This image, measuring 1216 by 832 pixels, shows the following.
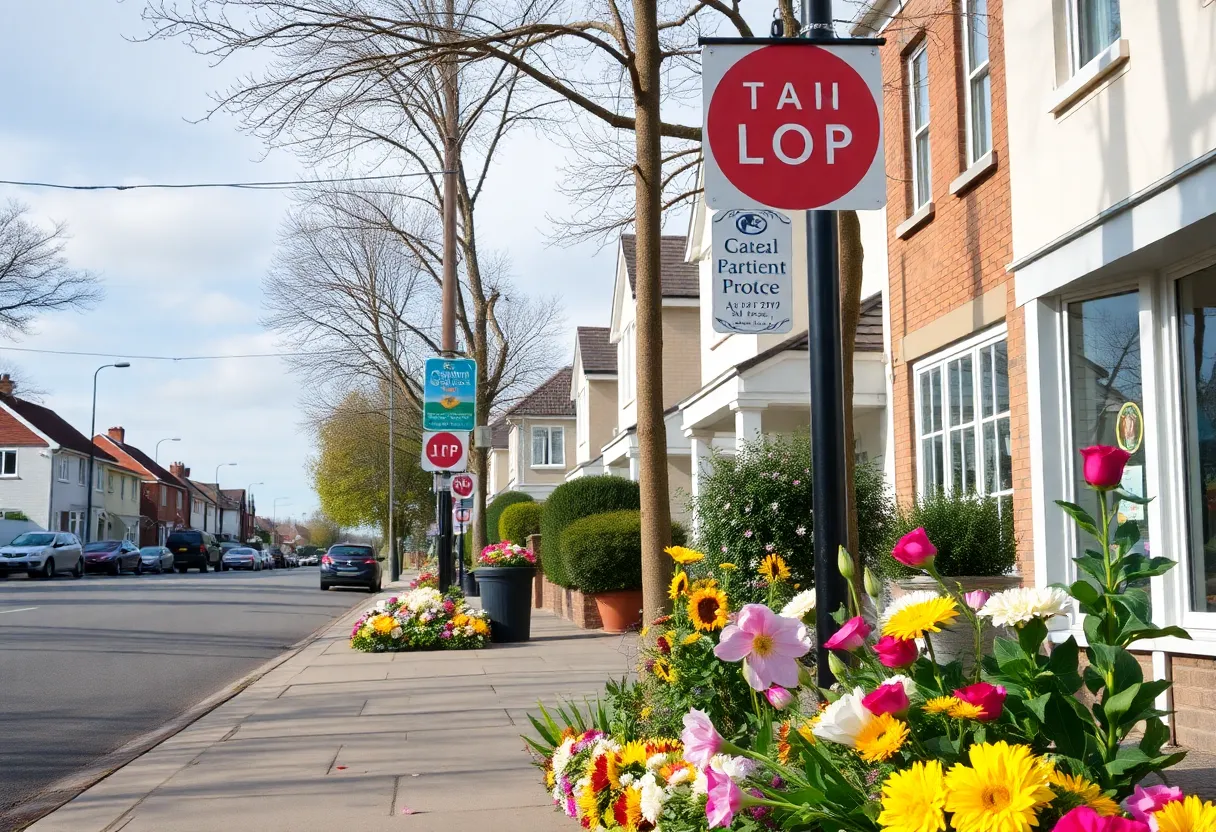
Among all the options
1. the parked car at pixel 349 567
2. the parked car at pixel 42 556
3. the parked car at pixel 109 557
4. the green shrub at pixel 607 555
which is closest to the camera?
Result: the green shrub at pixel 607 555

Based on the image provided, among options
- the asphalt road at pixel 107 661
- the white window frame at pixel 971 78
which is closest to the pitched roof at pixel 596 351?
the asphalt road at pixel 107 661

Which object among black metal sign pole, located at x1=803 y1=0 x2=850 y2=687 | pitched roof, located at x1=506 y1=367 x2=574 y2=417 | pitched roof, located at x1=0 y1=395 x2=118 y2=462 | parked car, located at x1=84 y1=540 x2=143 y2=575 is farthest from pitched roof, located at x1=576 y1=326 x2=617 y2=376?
black metal sign pole, located at x1=803 y1=0 x2=850 y2=687

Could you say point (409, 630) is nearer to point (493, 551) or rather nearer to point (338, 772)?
point (493, 551)

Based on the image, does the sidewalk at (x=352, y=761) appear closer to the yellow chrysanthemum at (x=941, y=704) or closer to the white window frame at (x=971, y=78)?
the yellow chrysanthemum at (x=941, y=704)

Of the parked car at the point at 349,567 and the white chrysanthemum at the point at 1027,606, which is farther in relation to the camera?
the parked car at the point at 349,567

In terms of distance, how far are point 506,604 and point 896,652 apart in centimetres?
1310

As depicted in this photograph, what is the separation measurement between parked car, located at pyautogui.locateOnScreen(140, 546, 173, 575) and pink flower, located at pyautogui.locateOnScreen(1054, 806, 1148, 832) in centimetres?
5302

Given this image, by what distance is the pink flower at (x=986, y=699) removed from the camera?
2686 millimetres

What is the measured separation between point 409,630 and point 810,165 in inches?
448

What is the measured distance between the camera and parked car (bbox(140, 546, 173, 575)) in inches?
2030

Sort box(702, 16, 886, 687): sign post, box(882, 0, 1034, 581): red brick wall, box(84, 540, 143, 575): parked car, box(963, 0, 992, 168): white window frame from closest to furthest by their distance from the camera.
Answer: box(702, 16, 886, 687): sign post, box(882, 0, 1034, 581): red brick wall, box(963, 0, 992, 168): white window frame, box(84, 540, 143, 575): parked car

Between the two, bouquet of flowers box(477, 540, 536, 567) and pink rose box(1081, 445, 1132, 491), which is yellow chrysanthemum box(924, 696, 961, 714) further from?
bouquet of flowers box(477, 540, 536, 567)

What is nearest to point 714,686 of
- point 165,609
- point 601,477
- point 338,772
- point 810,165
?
point 810,165

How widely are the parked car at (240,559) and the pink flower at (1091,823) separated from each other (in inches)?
2595
